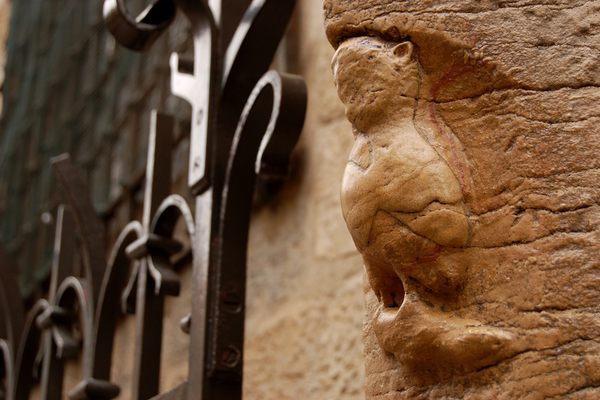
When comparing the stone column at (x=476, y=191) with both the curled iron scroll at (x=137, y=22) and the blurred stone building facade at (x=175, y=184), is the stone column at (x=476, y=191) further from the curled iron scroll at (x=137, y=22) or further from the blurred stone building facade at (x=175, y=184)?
the blurred stone building facade at (x=175, y=184)

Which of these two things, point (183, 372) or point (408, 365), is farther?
point (183, 372)

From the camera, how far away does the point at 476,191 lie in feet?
2.78

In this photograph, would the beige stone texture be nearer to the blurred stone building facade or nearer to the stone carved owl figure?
the blurred stone building facade

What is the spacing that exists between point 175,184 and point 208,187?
152 centimetres

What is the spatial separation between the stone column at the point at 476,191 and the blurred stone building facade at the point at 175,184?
1.29 metres

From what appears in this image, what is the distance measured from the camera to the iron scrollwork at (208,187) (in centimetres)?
139

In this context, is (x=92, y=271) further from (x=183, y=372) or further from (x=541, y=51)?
(x=541, y=51)

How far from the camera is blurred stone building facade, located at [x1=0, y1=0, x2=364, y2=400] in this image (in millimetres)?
2309

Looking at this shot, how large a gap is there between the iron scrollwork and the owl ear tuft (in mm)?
Result: 494

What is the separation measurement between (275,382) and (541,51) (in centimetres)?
167

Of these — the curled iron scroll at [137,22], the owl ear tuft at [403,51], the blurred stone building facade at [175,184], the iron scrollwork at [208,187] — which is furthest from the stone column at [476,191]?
the blurred stone building facade at [175,184]

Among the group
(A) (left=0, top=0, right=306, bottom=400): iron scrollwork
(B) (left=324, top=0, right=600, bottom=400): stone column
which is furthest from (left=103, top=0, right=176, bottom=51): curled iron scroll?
(B) (left=324, top=0, right=600, bottom=400): stone column

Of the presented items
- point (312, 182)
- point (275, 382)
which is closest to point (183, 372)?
point (275, 382)

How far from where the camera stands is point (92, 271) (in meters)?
1.86
